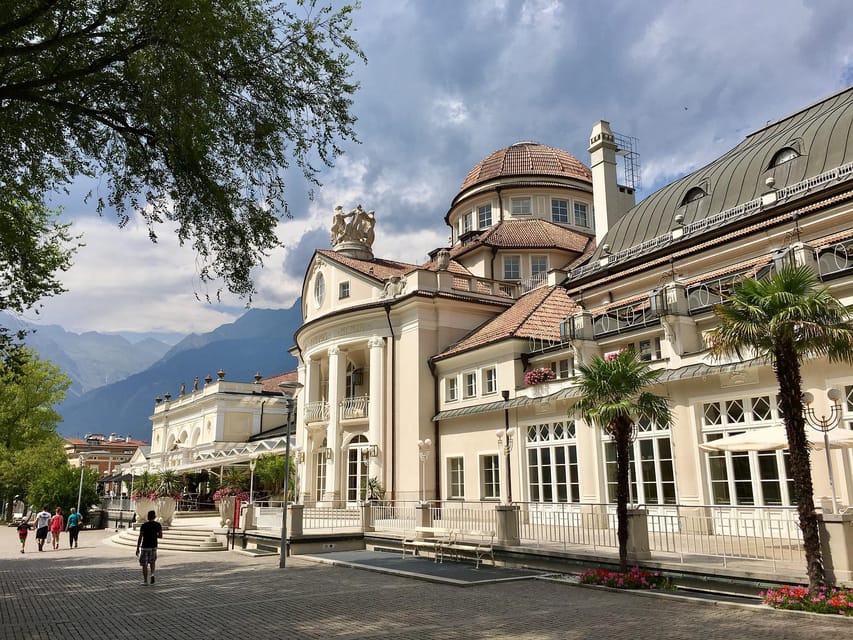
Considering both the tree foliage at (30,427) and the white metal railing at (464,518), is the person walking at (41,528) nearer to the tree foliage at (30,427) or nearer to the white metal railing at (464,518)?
the white metal railing at (464,518)

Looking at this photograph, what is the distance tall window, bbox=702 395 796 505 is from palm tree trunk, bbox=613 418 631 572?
465 centimetres

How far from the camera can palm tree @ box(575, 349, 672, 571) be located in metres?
14.0

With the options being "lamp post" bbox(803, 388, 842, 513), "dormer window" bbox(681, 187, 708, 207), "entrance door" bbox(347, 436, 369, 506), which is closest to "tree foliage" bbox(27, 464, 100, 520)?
"entrance door" bbox(347, 436, 369, 506)

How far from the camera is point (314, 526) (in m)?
23.9

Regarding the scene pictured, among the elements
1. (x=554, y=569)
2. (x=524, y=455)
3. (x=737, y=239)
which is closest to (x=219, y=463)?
(x=524, y=455)

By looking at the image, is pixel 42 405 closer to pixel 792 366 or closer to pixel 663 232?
pixel 663 232

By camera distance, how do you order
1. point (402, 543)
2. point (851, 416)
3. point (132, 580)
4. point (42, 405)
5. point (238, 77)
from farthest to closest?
point (42, 405) < point (402, 543) < point (132, 580) < point (851, 416) < point (238, 77)

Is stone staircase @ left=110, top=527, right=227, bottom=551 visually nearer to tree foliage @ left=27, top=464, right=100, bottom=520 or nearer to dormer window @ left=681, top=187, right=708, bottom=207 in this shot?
tree foliage @ left=27, top=464, right=100, bottom=520

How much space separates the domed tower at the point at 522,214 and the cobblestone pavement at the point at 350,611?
74.7ft

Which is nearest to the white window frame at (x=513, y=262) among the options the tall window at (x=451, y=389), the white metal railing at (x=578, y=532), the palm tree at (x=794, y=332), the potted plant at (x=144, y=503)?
the tall window at (x=451, y=389)

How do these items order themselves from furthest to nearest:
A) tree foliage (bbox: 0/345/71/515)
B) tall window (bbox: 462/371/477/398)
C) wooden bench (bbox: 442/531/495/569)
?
tree foliage (bbox: 0/345/71/515) < tall window (bbox: 462/371/477/398) < wooden bench (bbox: 442/531/495/569)

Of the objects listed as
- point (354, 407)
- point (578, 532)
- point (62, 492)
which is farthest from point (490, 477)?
point (62, 492)

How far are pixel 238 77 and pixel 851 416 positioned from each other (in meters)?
14.7

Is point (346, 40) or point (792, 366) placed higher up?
point (346, 40)
